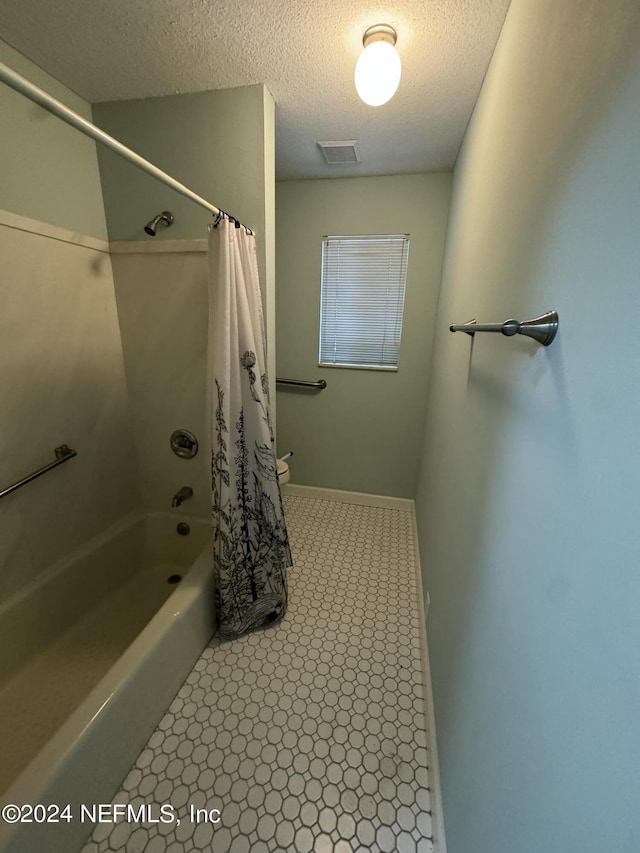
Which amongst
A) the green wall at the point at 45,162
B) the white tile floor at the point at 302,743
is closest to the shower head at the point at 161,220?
the green wall at the point at 45,162

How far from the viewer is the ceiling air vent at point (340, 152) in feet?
5.52

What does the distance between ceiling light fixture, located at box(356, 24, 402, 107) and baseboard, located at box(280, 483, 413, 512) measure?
7.11 feet

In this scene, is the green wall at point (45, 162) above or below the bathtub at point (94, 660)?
above

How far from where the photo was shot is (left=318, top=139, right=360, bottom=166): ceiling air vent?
1.68 m

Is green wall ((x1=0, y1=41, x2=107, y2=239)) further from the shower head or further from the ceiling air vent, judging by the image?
the ceiling air vent

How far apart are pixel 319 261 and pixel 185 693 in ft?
7.92

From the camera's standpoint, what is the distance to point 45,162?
1.30 metres

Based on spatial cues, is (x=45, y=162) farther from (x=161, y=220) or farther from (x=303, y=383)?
(x=303, y=383)

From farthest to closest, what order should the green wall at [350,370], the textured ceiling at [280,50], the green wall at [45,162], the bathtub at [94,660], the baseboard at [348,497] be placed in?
the baseboard at [348,497]
the green wall at [350,370]
the green wall at [45,162]
the textured ceiling at [280,50]
the bathtub at [94,660]

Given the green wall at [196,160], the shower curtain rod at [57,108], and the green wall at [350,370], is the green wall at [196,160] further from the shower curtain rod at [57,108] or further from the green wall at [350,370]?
the green wall at [350,370]

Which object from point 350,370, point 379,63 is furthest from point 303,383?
point 379,63

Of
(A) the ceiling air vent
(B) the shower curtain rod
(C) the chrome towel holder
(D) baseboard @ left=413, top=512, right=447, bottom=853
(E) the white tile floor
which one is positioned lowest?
(E) the white tile floor

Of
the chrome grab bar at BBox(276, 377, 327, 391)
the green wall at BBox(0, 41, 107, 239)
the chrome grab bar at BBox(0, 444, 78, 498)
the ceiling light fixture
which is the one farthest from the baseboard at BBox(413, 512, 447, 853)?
the green wall at BBox(0, 41, 107, 239)

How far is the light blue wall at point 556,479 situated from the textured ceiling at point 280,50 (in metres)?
0.27
